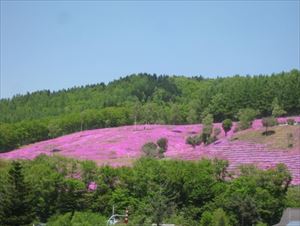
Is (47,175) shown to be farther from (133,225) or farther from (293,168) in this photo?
(293,168)

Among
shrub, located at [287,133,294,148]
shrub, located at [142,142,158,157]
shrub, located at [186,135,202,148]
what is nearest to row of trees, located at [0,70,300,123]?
shrub, located at [186,135,202,148]

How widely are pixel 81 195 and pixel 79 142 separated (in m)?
32.0

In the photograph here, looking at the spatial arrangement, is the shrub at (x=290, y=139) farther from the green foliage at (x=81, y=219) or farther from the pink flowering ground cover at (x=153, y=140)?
the green foliage at (x=81, y=219)

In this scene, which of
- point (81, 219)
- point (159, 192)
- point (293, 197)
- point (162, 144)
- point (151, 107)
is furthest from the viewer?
point (151, 107)

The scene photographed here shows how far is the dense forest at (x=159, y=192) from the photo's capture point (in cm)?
4396

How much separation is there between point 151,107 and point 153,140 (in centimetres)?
2113

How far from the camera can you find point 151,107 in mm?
96938

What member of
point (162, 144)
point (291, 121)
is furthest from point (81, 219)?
point (291, 121)

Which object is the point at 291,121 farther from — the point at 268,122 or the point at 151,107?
the point at 151,107

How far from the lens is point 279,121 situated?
77.9 metres

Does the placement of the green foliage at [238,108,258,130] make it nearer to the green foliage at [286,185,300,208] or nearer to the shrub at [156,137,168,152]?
the shrub at [156,137,168,152]

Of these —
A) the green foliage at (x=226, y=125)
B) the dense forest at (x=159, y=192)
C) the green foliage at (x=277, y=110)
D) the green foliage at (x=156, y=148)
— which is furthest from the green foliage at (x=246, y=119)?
the dense forest at (x=159, y=192)

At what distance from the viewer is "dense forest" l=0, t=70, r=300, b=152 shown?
8975 centimetres

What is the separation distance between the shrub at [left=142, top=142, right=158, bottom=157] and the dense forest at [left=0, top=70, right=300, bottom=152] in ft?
69.7
